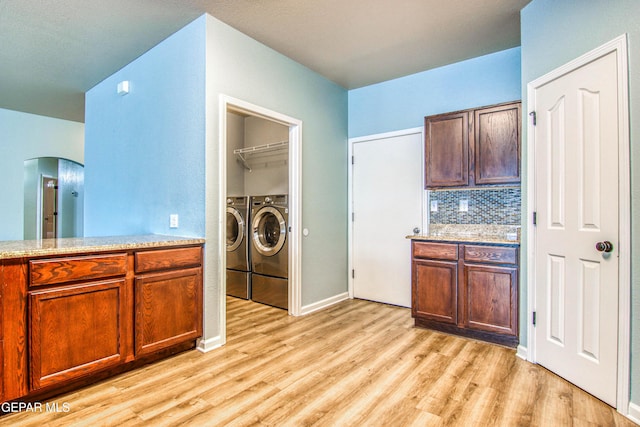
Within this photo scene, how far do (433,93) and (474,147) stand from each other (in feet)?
3.14

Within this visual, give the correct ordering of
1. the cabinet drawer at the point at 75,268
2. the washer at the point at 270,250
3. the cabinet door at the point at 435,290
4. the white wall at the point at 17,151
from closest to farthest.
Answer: the cabinet drawer at the point at 75,268 < the cabinet door at the point at 435,290 < the washer at the point at 270,250 < the white wall at the point at 17,151

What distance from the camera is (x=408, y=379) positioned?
2.12 metres

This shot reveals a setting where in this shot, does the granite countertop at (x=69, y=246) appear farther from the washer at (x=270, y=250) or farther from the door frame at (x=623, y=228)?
the door frame at (x=623, y=228)

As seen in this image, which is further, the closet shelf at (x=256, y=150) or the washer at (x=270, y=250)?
the closet shelf at (x=256, y=150)

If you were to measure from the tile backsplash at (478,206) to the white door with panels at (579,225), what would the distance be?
0.76 m

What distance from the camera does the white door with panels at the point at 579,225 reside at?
6.05 ft

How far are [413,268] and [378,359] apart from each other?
1012 mm

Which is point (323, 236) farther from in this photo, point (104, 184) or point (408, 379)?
point (104, 184)

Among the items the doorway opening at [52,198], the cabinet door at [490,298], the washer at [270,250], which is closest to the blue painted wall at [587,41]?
the cabinet door at [490,298]

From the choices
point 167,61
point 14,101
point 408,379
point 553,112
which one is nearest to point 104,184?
point 167,61

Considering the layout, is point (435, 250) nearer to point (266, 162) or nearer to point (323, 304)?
point (323, 304)

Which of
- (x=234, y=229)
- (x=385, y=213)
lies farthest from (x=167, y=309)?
(x=385, y=213)

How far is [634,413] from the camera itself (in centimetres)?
169

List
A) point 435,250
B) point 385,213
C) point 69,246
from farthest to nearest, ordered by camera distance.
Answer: point 385,213 < point 435,250 < point 69,246
